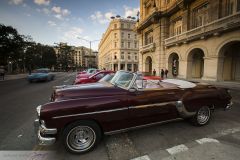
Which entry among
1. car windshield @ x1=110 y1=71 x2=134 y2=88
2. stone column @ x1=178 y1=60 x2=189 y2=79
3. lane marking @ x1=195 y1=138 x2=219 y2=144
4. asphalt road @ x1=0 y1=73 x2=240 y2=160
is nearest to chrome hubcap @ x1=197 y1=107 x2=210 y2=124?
asphalt road @ x1=0 y1=73 x2=240 y2=160

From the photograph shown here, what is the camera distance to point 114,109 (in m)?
2.99

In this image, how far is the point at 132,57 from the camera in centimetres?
5397

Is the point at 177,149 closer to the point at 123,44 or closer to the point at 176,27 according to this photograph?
the point at 176,27

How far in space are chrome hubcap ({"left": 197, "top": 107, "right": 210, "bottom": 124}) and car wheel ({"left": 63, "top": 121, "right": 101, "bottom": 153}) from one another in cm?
289

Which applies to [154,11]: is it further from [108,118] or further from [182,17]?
[108,118]

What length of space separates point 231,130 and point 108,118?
336cm

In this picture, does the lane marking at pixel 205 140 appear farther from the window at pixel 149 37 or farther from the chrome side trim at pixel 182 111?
the window at pixel 149 37

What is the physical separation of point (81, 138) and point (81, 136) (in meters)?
0.04

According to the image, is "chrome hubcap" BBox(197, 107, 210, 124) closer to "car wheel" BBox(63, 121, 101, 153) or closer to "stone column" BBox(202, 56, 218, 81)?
"car wheel" BBox(63, 121, 101, 153)

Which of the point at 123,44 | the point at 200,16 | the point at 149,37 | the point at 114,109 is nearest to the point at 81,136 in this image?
the point at 114,109

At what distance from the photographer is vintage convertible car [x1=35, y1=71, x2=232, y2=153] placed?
267cm

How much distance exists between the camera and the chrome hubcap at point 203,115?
4.08m

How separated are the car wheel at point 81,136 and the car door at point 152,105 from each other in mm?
828

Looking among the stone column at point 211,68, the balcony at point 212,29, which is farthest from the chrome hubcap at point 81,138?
the stone column at point 211,68
